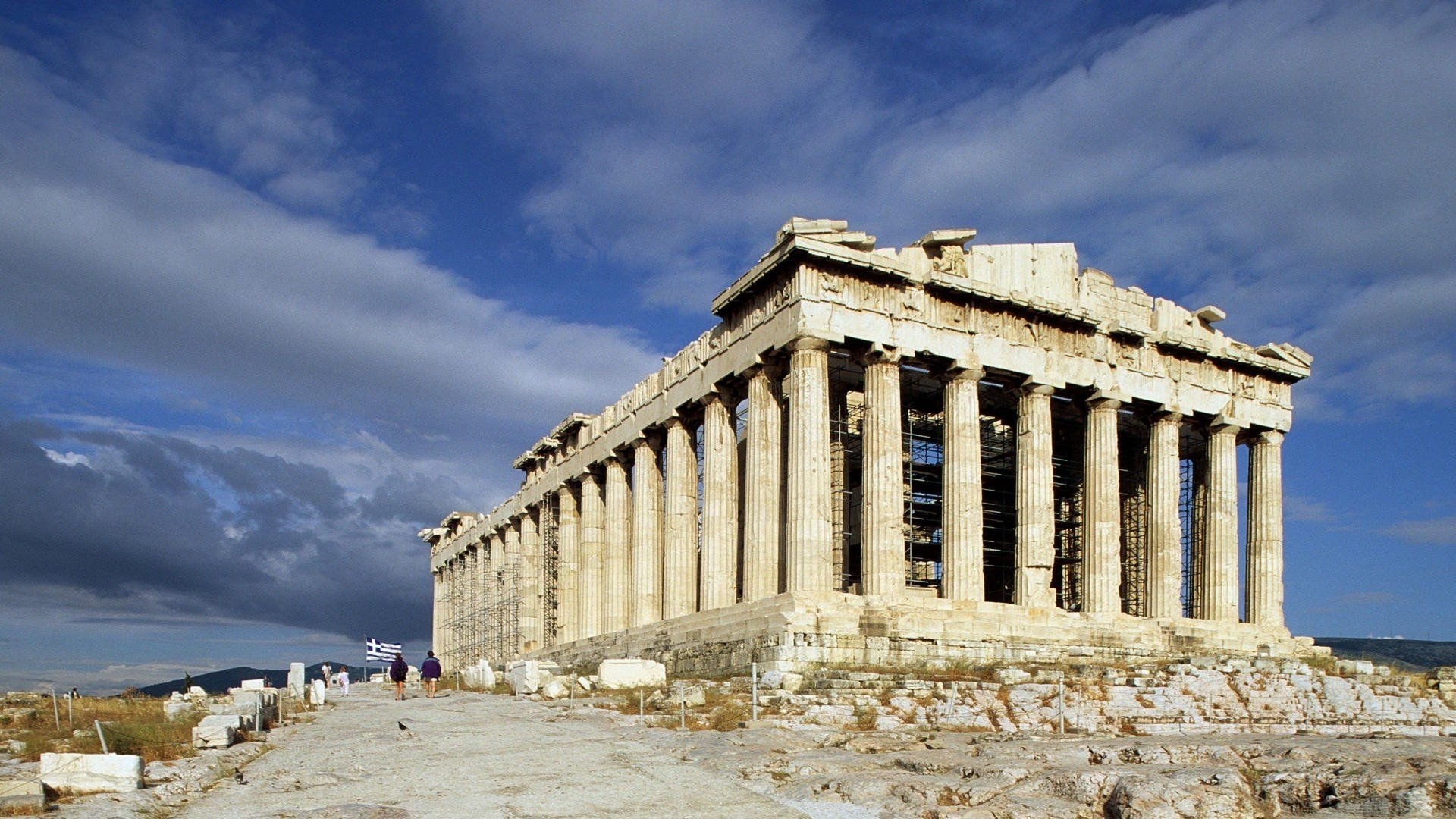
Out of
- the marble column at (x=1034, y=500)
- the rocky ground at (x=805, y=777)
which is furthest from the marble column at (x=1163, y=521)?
the rocky ground at (x=805, y=777)

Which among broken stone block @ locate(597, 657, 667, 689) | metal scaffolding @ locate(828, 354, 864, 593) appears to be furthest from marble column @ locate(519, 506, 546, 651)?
broken stone block @ locate(597, 657, 667, 689)

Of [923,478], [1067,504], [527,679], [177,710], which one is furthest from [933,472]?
[177,710]

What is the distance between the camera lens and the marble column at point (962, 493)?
1330 inches

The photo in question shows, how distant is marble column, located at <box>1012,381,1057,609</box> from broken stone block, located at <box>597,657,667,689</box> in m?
11.5

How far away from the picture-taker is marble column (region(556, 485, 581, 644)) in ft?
167

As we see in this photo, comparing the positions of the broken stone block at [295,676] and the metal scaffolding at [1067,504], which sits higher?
the metal scaffolding at [1067,504]

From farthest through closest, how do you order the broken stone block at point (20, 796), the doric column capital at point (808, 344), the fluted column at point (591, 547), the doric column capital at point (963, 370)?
the fluted column at point (591, 547), the doric column capital at point (963, 370), the doric column capital at point (808, 344), the broken stone block at point (20, 796)

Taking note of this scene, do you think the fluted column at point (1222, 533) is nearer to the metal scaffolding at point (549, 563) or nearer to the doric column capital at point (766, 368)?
the doric column capital at point (766, 368)

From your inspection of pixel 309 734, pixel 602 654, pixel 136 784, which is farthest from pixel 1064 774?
pixel 602 654

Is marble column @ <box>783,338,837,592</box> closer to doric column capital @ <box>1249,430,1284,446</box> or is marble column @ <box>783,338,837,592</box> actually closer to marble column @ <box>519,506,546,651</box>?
doric column capital @ <box>1249,430,1284,446</box>

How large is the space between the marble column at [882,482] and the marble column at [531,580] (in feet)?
85.7

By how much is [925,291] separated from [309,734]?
2057cm

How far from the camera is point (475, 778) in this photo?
14.9m

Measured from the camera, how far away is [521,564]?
58500 millimetres
